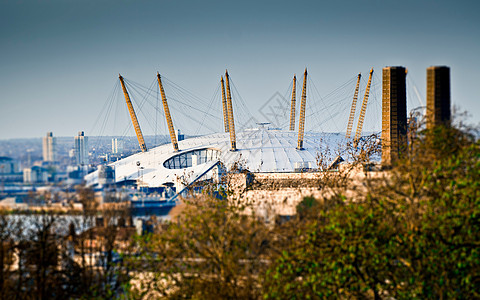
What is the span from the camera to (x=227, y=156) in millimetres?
61062

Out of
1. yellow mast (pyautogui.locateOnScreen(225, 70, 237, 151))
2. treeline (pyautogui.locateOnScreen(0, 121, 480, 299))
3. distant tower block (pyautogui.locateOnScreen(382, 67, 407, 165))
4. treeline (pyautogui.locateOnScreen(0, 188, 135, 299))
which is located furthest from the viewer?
yellow mast (pyautogui.locateOnScreen(225, 70, 237, 151))

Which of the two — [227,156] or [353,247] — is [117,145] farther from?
[353,247]

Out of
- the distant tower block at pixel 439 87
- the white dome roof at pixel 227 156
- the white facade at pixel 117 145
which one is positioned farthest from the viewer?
the white facade at pixel 117 145

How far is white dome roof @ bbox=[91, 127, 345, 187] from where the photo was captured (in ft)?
181

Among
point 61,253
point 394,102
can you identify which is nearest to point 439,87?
point 394,102

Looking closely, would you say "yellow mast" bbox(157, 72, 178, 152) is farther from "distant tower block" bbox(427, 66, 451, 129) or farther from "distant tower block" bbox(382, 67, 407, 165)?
"distant tower block" bbox(427, 66, 451, 129)

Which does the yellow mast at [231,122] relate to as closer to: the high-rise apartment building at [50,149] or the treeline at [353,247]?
the high-rise apartment building at [50,149]

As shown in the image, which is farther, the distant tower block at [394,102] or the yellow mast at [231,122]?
the yellow mast at [231,122]

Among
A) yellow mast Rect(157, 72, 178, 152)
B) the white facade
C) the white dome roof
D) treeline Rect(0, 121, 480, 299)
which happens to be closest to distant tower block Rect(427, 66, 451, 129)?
treeline Rect(0, 121, 480, 299)

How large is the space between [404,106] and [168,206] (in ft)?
52.3

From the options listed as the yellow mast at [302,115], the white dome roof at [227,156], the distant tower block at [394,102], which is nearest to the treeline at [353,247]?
the distant tower block at [394,102]

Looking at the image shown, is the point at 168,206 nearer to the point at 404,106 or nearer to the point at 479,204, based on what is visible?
the point at 404,106

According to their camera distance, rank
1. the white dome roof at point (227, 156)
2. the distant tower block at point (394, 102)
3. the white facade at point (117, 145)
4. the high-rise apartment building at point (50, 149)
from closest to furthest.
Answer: the high-rise apartment building at point (50, 149)
the distant tower block at point (394, 102)
the white dome roof at point (227, 156)
the white facade at point (117, 145)

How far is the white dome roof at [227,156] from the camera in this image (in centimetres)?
5528
